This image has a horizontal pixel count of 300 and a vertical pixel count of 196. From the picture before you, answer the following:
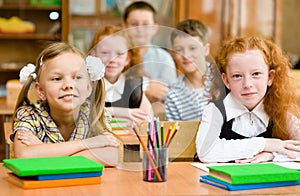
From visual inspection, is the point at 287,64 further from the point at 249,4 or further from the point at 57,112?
the point at 249,4

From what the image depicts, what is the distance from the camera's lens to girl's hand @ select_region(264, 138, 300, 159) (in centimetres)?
225

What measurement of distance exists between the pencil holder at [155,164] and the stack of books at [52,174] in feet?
0.47

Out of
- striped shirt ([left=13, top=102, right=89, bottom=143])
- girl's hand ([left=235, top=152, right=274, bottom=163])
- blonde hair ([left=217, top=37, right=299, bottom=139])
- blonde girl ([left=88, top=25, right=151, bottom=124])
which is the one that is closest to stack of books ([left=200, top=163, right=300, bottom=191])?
girl's hand ([left=235, top=152, right=274, bottom=163])

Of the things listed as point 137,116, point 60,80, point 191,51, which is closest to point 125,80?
point 137,116

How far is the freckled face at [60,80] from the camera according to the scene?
2360mm

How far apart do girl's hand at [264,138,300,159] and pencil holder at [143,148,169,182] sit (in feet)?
1.66

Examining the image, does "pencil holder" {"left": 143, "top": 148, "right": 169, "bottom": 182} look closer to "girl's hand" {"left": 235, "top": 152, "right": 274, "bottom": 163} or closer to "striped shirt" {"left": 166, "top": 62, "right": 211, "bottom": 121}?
"girl's hand" {"left": 235, "top": 152, "right": 274, "bottom": 163}

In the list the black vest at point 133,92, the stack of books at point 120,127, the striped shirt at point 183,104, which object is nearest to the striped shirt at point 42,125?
the stack of books at point 120,127

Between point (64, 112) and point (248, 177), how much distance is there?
89cm

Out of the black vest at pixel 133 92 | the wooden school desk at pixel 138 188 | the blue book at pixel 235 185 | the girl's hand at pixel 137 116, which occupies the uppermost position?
the black vest at pixel 133 92

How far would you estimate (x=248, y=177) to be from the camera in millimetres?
1801

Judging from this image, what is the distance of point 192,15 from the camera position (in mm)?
6191

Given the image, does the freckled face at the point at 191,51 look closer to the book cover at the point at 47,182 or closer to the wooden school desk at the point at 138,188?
the wooden school desk at the point at 138,188

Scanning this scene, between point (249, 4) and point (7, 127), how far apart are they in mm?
4059
